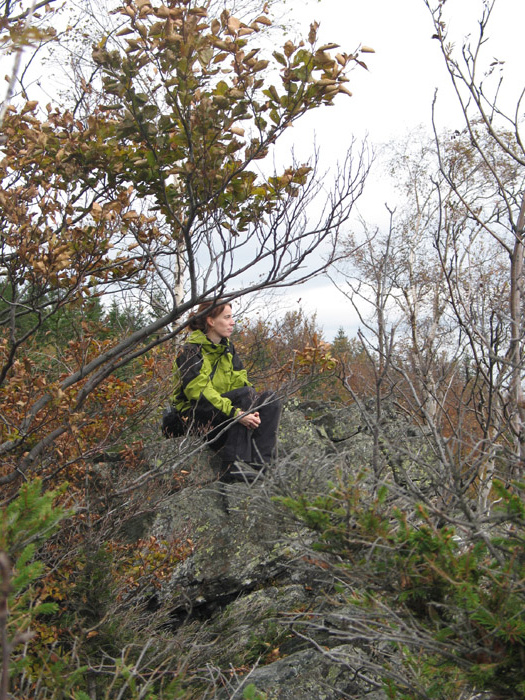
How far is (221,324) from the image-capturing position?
4.11m

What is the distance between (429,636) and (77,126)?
122 inches

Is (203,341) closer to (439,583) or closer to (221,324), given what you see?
(221,324)

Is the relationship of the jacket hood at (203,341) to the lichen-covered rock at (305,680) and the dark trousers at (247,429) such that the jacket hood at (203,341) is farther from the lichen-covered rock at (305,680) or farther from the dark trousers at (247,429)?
the lichen-covered rock at (305,680)

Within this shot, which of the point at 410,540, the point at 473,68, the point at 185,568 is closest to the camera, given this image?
the point at 410,540

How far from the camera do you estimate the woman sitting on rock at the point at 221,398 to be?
12.8 feet

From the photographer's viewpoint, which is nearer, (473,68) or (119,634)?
(473,68)

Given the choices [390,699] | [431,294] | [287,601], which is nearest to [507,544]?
[390,699]

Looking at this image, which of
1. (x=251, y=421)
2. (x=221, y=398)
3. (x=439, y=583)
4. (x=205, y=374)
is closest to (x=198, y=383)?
(x=205, y=374)

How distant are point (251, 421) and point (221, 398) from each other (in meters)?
0.28

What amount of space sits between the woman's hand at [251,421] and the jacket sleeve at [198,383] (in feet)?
0.43

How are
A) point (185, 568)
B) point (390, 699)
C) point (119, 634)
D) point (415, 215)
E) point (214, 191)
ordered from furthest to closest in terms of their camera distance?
point (415, 215)
point (185, 568)
point (119, 634)
point (214, 191)
point (390, 699)

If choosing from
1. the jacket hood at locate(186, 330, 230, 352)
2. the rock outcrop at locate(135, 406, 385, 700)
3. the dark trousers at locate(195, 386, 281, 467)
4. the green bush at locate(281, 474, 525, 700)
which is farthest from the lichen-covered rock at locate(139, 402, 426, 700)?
the green bush at locate(281, 474, 525, 700)

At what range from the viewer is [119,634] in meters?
3.02

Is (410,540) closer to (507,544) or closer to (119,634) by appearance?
(507,544)
